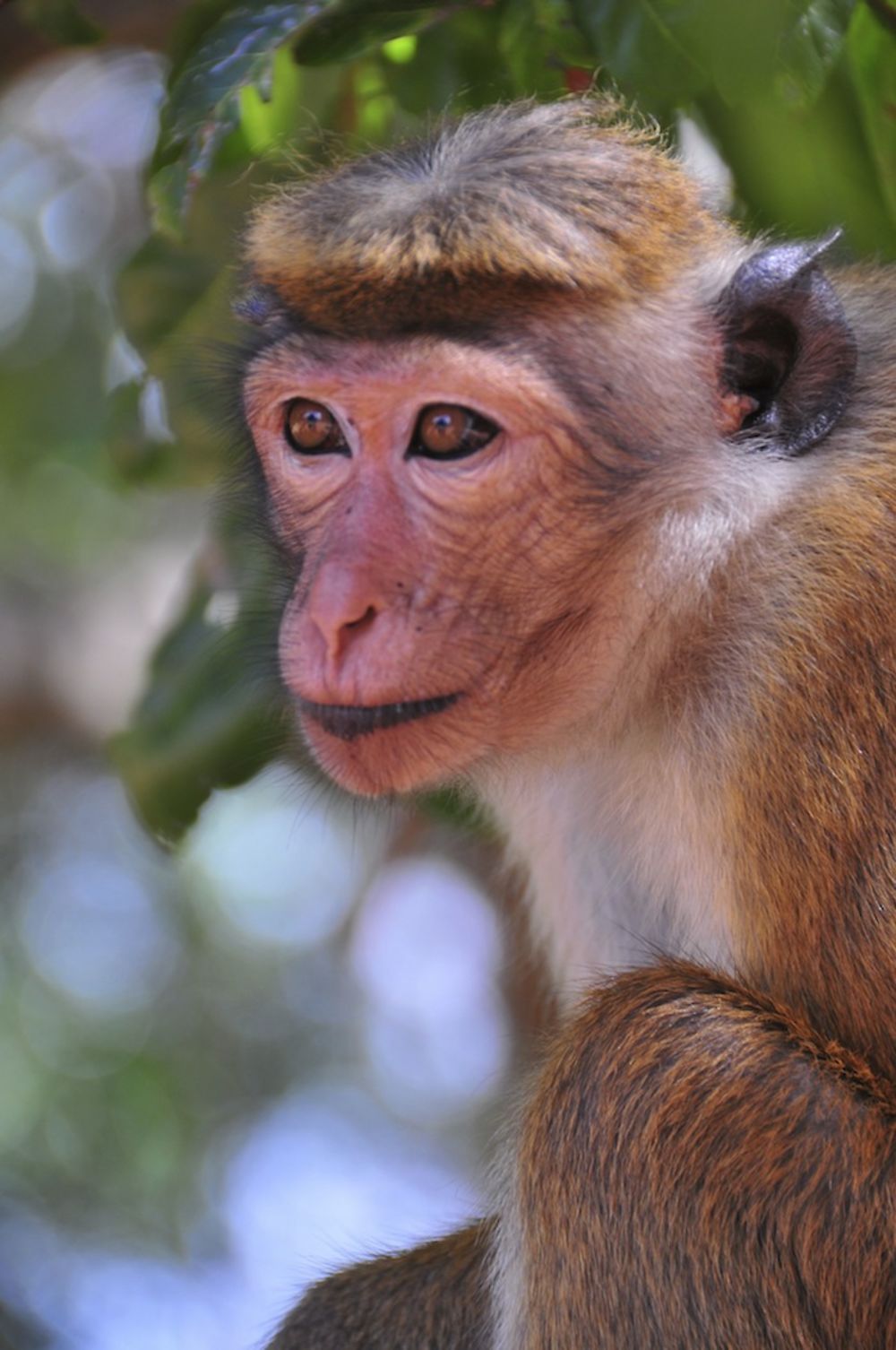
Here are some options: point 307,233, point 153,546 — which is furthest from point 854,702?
point 153,546

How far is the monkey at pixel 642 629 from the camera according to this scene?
2668mm

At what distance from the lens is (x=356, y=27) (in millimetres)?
3330

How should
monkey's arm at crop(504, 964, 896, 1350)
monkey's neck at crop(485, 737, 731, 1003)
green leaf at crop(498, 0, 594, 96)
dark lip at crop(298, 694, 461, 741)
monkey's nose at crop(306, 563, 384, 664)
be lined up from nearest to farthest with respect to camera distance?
monkey's arm at crop(504, 964, 896, 1350)
monkey's nose at crop(306, 563, 384, 664)
dark lip at crop(298, 694, 461, 741)
monkey's neck at crop(485, 737, 731, 1003)
green leaf at crop(498, 0, 594, 96)

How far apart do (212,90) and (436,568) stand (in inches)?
42.0

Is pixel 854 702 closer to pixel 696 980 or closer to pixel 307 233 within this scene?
pixel 696 980

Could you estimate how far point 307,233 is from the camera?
3068 millimetres

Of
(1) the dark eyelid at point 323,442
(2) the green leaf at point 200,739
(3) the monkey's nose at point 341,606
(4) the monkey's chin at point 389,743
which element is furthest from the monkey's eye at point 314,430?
(2) the green leaf at point 200,739

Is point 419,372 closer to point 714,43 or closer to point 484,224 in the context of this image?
point 484,224

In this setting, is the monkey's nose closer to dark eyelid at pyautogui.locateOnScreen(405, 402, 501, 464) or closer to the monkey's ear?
dark eyelid at pyautogui.locateOnScreen(405, 402, 501, 464)

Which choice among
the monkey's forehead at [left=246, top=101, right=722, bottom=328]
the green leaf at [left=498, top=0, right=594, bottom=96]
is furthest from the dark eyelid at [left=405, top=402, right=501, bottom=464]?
the green leaf at [left=498, top=0, right=594, bottom=96]

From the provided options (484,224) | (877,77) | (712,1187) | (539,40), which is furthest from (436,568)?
(877,77)

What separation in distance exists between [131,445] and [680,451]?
211cm

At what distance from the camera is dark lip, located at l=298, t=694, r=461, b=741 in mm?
2885

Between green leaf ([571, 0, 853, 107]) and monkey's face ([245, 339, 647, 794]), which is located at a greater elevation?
green leaf ([571, 0, 853, 107])
